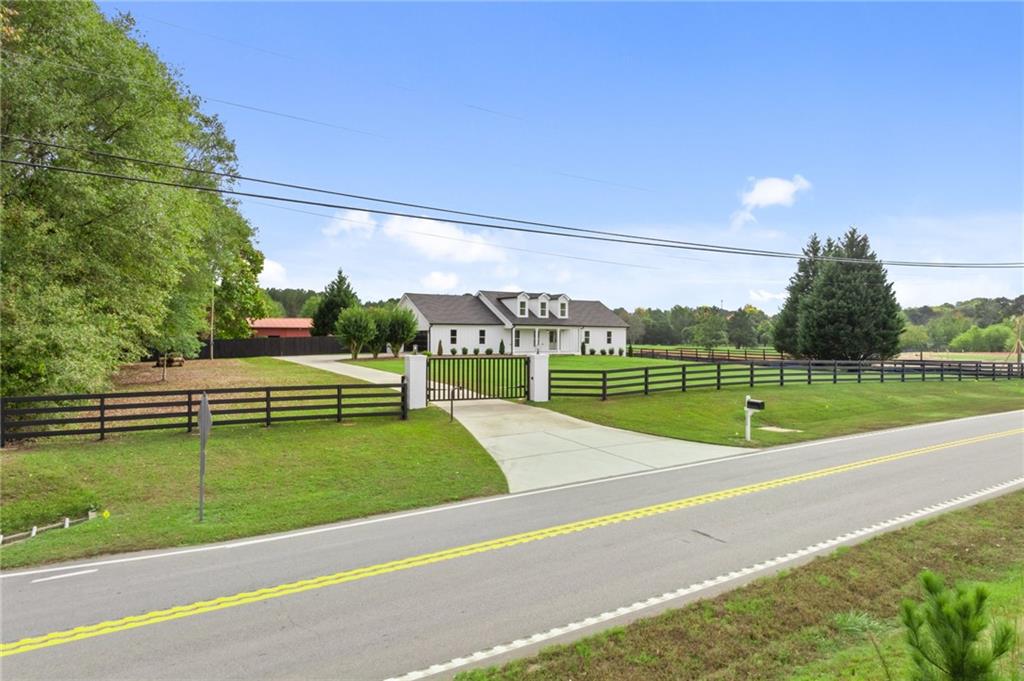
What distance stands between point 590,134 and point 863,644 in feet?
55.1

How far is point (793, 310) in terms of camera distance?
53.5m

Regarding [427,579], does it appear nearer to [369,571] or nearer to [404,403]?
[369,571]

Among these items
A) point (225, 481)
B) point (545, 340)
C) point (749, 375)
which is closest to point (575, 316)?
point (545, 340)

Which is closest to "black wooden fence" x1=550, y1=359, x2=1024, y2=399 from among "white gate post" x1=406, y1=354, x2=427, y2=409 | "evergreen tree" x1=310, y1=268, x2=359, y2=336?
"white gate post" x1=406, y1=354, x2=427, y2=409

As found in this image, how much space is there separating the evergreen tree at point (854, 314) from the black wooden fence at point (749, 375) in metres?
7.32

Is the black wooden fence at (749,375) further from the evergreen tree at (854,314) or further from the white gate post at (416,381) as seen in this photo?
the evergreen tree at (854,314)

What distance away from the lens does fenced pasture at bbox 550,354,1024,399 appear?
21.7 metres

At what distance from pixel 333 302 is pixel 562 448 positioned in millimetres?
46388

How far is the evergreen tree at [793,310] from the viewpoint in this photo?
5206 centimetres

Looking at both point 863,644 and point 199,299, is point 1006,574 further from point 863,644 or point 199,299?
point 199,299

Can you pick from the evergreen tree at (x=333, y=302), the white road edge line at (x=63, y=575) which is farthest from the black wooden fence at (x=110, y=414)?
the evergreen tree at (x=333, y=302)

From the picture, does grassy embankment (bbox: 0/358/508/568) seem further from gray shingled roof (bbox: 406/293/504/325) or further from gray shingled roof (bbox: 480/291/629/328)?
gray shingled roof (bbox: 480/291/629/328)

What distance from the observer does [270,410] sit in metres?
14.6

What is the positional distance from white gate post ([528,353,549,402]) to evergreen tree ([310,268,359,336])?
38.3 metres
